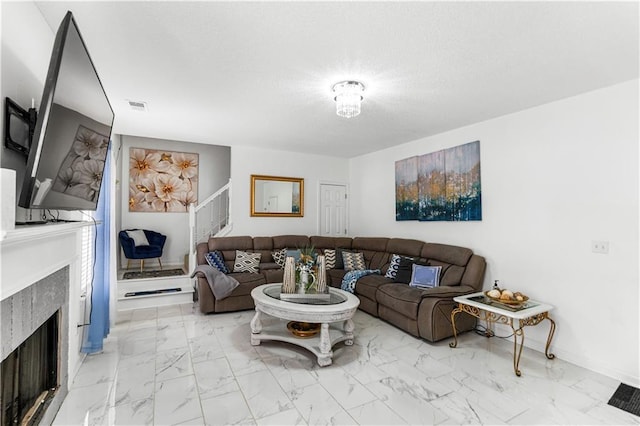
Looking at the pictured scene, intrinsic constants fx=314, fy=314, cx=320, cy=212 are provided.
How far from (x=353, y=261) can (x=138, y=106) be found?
3.51 m

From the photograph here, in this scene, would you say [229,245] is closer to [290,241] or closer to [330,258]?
[290,241]

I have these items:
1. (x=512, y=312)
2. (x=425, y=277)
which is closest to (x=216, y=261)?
(x=425, y=277)

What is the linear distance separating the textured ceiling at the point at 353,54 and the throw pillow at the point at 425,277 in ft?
5.96

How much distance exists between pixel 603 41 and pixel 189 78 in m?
2.96

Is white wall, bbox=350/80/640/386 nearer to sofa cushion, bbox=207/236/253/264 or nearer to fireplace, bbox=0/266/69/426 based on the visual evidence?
sofa cushion, bbox=207/236/253/264

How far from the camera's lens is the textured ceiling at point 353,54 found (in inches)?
68.6

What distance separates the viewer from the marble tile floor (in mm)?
2059

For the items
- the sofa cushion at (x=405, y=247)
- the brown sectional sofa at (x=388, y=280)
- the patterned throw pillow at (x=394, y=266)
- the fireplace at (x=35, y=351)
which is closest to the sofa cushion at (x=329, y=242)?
the brown sectional sofa at (x=388, y=280)

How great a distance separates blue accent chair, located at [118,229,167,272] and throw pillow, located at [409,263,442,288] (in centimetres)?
429

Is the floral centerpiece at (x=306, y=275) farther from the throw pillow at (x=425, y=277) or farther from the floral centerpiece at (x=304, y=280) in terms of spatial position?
the throw pillow at (x=425, y=277)

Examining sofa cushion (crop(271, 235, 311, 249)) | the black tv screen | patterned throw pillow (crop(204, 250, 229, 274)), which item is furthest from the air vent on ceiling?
sofa cushion (crop(271, 235, 311, 249))

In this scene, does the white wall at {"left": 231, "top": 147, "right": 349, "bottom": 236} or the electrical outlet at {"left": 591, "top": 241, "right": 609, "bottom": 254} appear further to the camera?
the white wall at {"left": 231, "top": 147, "right": 349, "bottom": 236}

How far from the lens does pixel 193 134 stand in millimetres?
4465

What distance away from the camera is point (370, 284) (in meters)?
4.14
